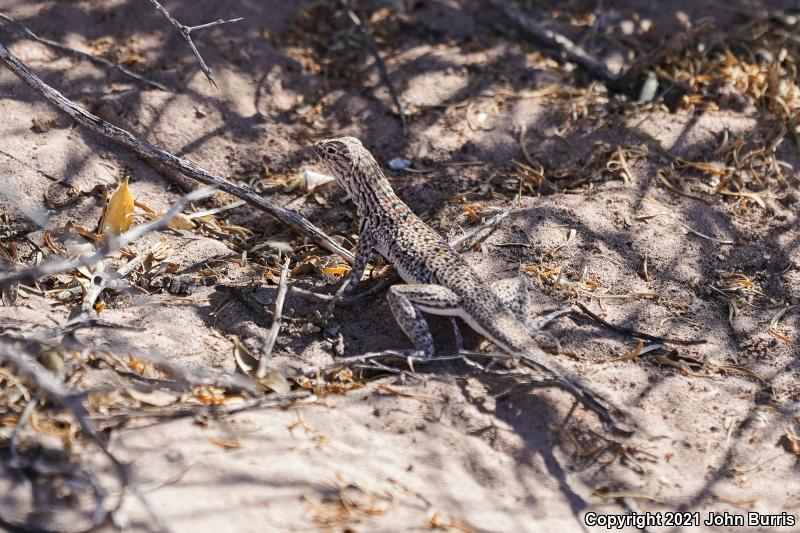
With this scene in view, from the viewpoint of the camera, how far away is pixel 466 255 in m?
4.68

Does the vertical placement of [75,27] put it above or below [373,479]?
above

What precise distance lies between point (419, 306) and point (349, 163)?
1162 mm

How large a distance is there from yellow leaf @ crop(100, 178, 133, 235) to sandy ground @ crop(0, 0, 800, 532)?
0.43 ft

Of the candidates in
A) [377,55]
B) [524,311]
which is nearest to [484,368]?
[524,311]

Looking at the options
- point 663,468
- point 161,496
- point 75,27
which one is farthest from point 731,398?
point 75,27

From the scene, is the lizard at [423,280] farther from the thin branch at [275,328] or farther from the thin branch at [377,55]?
the thin branch at [377,55]

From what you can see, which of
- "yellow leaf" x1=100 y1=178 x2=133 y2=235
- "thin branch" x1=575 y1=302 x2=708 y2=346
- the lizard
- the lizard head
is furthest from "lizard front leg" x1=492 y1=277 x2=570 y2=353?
"yellow leaf" x1=100 y1=178 x2=133 y2=235

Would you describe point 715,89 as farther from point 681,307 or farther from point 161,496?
point 161,496

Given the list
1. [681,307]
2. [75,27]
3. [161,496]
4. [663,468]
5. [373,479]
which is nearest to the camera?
[161,496]

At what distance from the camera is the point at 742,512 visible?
3.29 m

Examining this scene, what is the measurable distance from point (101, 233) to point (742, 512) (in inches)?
145

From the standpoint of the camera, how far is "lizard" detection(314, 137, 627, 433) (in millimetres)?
3787

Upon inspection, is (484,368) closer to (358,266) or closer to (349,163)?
(358,266)

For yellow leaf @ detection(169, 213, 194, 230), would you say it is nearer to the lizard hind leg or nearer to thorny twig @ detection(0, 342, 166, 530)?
the lizard hind leg
